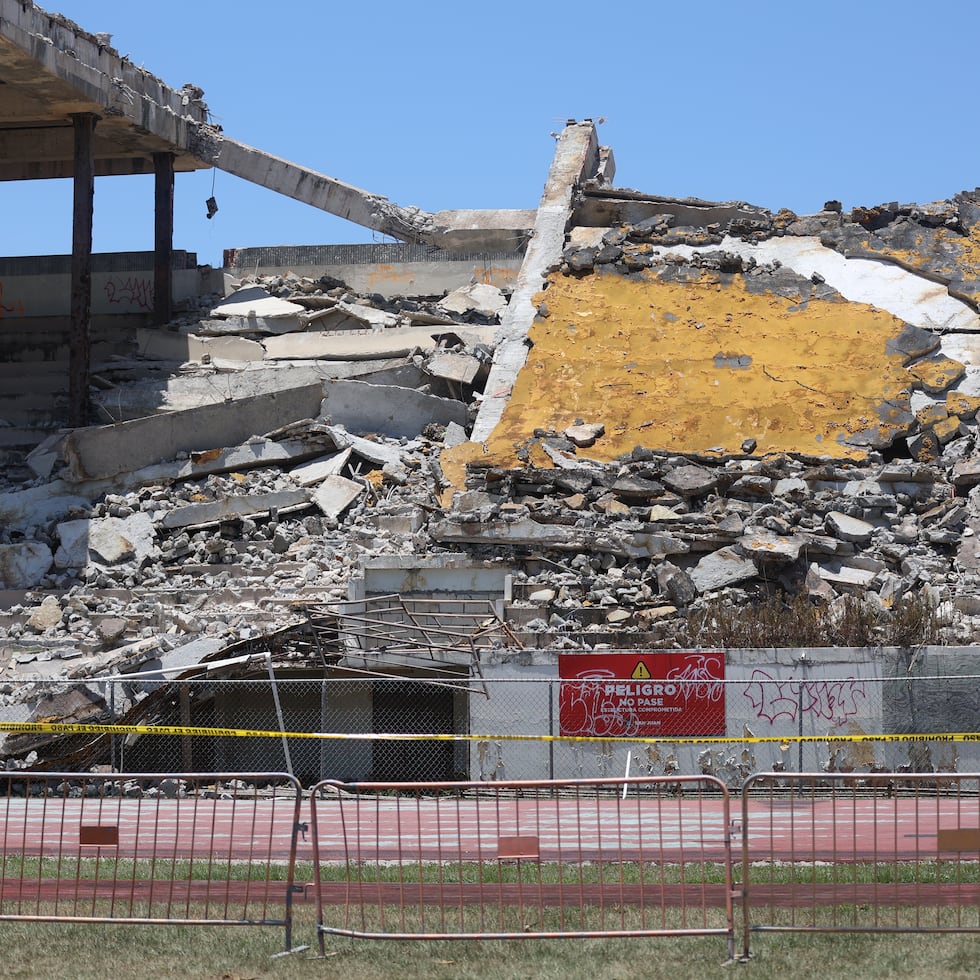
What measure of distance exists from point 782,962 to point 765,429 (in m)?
14.3

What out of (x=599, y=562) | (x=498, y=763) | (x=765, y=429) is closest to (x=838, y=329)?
(x=765, y=429)

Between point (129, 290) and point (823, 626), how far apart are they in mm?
18292

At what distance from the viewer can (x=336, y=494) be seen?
2055 centimetres

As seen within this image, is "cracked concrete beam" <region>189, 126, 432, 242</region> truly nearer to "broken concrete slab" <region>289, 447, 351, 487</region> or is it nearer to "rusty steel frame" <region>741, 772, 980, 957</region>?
"broken concrete slab" <region>289, 447, 351, 487</region>

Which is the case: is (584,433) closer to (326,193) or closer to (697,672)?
(697,672)

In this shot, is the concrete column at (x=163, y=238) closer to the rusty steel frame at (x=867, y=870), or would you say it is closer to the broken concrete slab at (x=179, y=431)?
the broken concrete slab at (x=179, y=431)

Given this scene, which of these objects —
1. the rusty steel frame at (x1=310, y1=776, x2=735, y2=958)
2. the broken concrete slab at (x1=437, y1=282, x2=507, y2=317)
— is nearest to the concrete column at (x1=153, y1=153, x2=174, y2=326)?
the broken concrete slab at (x1=437, y1=282, x2=507, y2=317)

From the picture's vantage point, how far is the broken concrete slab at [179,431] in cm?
2206

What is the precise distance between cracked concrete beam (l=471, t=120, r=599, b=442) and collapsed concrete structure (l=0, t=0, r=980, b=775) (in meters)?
0.07

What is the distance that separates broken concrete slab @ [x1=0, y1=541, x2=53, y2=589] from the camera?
19.7 meters

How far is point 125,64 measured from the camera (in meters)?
27.4

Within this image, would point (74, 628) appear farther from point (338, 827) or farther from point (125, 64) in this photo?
point (125, 64)

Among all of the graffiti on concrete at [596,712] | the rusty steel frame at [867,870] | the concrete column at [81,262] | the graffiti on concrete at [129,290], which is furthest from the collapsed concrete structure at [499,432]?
the rusty steel frame at [867,870]

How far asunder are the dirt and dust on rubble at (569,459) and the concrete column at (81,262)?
0.49 m
